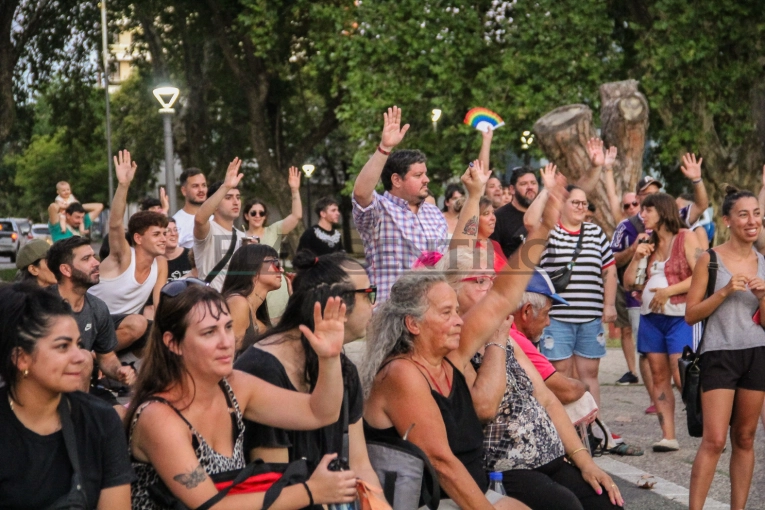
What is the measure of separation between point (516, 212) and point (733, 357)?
338cm

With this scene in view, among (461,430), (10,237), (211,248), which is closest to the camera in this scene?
(461,430)

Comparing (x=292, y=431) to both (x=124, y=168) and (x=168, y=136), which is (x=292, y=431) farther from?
(x=168, y=136)

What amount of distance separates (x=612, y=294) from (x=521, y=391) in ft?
12.5

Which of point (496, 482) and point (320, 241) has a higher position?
point (320, 241)

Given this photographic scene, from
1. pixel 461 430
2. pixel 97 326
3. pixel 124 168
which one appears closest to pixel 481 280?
pixel 461 430

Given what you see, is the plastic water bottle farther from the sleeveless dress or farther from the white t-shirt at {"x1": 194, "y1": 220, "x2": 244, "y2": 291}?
the white t-shirt at {"x1": 194, "y1": 220, "x2": 244, "y2": 291}

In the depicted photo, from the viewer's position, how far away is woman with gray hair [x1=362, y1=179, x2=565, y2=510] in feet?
13.3

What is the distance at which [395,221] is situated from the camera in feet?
21.2

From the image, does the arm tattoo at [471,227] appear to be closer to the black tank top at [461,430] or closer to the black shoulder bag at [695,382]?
the black shoulder bag at [695,382]

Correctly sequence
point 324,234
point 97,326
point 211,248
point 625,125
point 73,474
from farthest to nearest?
1. point 625,125
2. point 324,234
3. point 211,248
4. point 97,326
5. point 73,474

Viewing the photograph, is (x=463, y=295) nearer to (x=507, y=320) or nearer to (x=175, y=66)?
(x=507, y=320)

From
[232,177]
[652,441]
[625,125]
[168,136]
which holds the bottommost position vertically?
[652,441]

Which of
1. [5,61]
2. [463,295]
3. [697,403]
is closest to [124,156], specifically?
[463,295]

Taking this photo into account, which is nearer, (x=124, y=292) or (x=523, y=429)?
(x=523, y=429)
